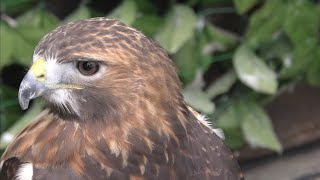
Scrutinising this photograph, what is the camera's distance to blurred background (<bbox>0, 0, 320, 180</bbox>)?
3.96 metres

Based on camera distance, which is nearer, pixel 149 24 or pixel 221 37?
pixel 149 24

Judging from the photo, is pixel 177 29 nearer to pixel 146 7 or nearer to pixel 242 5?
pixel 146 7

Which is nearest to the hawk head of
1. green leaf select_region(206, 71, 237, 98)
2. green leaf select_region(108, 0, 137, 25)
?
green leaf select_region(108, 0, 137, 25)

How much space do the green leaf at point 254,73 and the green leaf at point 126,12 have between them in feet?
1.98

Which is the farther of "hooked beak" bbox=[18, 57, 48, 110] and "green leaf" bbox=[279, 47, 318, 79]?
"green leaf" bbox=[279, 47, 318, 79]

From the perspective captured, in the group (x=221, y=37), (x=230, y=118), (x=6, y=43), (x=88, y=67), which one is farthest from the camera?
(x=230, y=118)

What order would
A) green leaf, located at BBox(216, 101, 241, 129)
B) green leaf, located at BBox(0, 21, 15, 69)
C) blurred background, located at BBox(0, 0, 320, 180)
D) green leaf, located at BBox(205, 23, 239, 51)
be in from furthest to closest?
green leaf, located at BBox(216, 101, 241, 129), green leaf, located at BBox(205, 23, 239, 51), blurred background, located at BBox(0, 0, 320, 180), green leaf, located at BBox(0, 21, 15, 69)

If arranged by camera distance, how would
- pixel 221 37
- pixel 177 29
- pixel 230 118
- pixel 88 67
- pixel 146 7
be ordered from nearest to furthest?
pixel 88 67
pixel 177 29
pixel 146 7
pixel 221 37
pixel 230 118

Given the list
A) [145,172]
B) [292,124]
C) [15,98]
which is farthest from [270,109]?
[145,172]

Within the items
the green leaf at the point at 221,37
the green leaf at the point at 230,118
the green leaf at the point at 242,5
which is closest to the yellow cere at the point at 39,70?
the green leaf at the point at 242,5

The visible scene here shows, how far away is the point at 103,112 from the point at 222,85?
1.78m

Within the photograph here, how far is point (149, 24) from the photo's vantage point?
160 inches

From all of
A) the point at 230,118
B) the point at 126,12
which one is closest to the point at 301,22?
the point at 230,118

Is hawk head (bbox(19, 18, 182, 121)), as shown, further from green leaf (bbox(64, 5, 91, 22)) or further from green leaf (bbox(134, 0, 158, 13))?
green leaf (bbox(134, 0, 158, 13))
